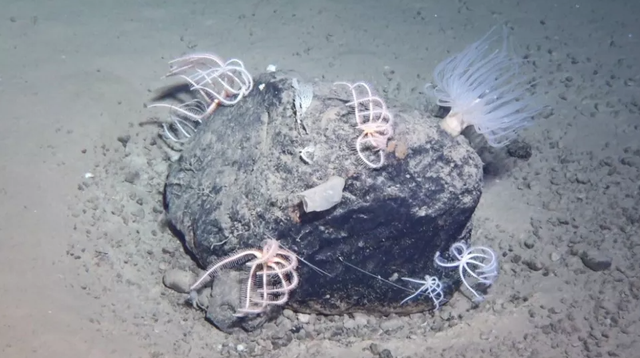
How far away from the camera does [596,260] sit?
364 centimetres

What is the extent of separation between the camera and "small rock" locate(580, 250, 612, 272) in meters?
3.63

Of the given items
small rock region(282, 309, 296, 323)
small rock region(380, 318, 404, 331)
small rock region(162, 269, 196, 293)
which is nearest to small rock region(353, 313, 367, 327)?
small rock region(380, 318, 404, 331)

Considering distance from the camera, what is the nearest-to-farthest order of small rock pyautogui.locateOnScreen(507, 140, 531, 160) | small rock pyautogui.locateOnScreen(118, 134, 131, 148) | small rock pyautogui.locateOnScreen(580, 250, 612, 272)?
small rock pyautogui.locateOnScreen(580, 250, 612, 272) → small rock pyautogui.locateOnScreen(118, 134, 131, 148) → small rock pyautogui.locateOnScreen(507, 140, 531, 160)

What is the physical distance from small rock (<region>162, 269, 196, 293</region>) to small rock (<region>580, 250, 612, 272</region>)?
3.09m

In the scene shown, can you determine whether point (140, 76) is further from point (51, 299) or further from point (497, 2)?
point (497, 2)

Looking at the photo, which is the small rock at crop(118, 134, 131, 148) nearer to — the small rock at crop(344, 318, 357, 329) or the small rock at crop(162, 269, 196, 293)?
the small rock at crop(162, 269, 196, 293)

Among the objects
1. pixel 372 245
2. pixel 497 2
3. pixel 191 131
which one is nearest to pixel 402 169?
pixel 372 245

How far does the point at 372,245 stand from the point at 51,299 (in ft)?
7.19

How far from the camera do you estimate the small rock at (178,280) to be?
346 centimetres

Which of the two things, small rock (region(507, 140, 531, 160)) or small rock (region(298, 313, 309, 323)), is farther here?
Answer: small rock (region(507, 140, 531, 160))

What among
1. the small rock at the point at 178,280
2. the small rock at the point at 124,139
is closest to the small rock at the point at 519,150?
the small rock at the point at 178,280

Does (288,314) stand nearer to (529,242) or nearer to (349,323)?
(349,323)

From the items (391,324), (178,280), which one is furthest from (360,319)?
(178,280)

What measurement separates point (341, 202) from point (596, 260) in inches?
86.5
